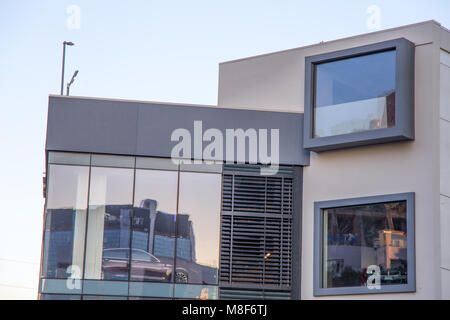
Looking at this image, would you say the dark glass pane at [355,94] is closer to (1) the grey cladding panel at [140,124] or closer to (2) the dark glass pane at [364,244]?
(1) the grey cladding panel at [140,124]

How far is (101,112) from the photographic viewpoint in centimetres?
1877

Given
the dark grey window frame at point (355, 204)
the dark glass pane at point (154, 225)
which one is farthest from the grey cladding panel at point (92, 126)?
the dark grey window frame at point (355, 204)

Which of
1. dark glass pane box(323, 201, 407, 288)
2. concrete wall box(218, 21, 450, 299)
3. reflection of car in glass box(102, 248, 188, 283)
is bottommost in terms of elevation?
reflection of car in glass box(102, 248, 188, 283)

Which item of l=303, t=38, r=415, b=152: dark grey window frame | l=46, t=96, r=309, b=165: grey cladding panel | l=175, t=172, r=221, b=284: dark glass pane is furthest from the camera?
l=46, t=96, r=309, b=165: grey cladding panel

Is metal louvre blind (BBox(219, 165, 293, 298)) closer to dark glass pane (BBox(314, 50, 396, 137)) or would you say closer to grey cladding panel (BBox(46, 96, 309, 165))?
grey cladding panel (BBox(46, 96, 309, 165))

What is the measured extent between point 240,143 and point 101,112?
344 centimetres

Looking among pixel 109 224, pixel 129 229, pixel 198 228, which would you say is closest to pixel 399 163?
pixel 198 228

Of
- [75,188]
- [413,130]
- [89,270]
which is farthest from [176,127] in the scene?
[413,130]

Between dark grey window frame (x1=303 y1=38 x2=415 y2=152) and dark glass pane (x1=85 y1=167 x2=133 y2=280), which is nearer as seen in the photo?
dark grey window frame (x1=303 y1=38 x2=415 y2=152)

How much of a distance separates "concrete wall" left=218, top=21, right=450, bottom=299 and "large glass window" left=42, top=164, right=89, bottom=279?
523 cm

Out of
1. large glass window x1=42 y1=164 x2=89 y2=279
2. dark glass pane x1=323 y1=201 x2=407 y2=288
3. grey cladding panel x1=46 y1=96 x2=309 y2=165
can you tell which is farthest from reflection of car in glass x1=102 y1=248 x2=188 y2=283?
dark glass pane x1=323 y1=201 x2=407 y2=288

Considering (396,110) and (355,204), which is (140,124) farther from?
(396,110)

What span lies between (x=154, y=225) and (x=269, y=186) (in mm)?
2952

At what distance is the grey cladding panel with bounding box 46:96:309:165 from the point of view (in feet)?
60.9
